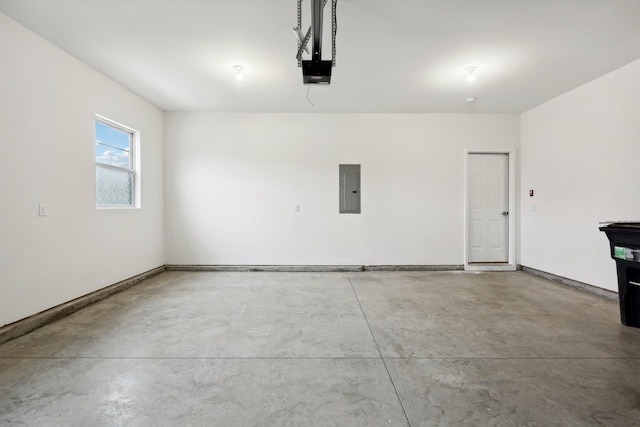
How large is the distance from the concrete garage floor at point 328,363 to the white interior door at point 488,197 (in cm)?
175

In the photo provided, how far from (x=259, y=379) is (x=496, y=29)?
3.62 meters

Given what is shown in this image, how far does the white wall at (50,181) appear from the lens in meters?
2.47

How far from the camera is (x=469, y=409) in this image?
1.57 m

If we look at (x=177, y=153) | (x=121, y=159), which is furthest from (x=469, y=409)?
(x=177, y=153)

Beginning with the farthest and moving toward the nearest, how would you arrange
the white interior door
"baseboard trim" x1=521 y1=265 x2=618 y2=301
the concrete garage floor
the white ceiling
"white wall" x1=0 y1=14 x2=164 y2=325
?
the white interior door
"baseboard trim" x1=521 y1=265 x2=618 y2=301
"white wall" x1=0 y1=14 x2=164 y2=325
the white ceiling
the concrete garage floor

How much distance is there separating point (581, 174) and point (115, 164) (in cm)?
661

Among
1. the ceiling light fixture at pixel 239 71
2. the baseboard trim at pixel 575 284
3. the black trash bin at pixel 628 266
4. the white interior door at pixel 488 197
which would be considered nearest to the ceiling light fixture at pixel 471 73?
the white interior door at pixel 488 197

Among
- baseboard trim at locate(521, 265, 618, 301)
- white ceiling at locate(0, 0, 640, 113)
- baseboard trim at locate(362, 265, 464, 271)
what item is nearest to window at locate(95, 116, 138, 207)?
white ceiling at locate(0, 0, 640, 113)

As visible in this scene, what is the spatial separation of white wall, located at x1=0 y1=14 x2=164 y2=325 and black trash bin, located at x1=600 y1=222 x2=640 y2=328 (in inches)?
224

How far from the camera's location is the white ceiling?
92.0 inches

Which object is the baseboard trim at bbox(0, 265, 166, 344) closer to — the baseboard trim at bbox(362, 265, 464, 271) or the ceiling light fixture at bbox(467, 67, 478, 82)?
the baseboard trim at bbox(362, 265, 464, 271)

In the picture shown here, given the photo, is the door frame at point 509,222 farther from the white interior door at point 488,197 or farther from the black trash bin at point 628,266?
the black trash bin at point 628,266

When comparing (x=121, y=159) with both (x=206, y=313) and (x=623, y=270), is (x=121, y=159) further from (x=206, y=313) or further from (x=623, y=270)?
(x=623, y=270)

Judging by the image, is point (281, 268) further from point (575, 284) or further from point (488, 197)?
point (575, 284)
